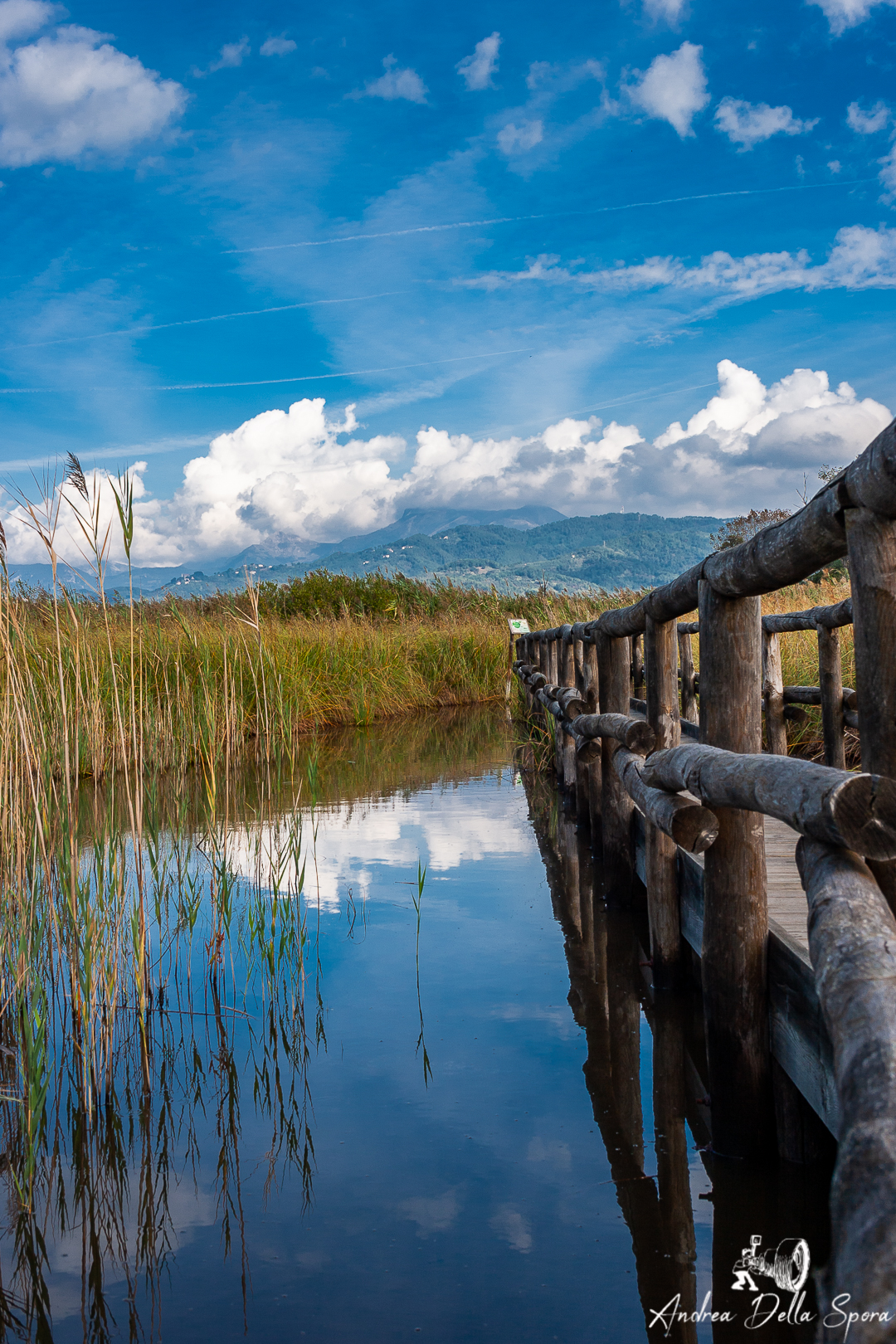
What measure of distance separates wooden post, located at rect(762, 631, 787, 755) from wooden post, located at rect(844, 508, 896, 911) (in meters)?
4.34

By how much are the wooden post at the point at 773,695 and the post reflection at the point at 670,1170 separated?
2.09 m

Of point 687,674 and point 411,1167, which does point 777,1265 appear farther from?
point 687,674

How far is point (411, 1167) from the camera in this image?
2734 mm

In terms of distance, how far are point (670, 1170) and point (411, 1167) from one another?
0.76 metres

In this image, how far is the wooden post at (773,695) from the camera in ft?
19.8

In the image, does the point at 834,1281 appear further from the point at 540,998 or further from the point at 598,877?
the point at 598,877

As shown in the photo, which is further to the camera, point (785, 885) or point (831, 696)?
point (831, 696)

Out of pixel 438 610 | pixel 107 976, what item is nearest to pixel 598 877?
pixel 107 976

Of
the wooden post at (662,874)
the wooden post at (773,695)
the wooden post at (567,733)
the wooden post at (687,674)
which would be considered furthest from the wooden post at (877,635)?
the wooden post at (687,674)

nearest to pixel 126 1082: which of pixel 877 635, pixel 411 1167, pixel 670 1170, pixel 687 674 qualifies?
pixel 411 1167

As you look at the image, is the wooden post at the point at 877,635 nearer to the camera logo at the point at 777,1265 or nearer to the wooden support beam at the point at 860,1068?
the wooden support beam at the point at 860,1068

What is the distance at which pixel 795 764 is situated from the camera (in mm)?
1768

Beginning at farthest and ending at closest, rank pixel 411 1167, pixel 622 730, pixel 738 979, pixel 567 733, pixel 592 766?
pixel 567 733 → pixel 592 766 → pixel 622 730 → pixel 411 1167 → pixel 738 979

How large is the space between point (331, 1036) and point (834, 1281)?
119 inches
